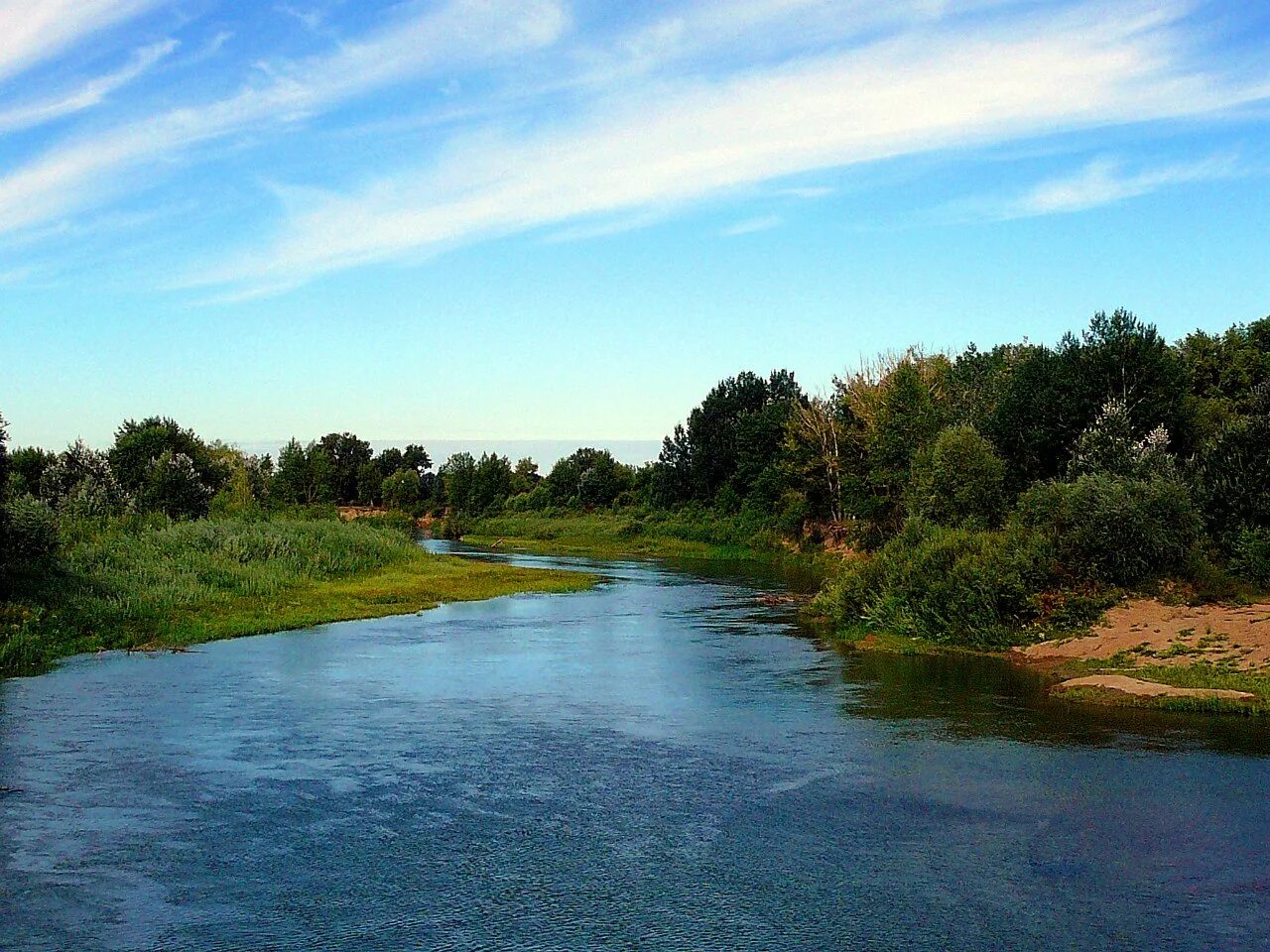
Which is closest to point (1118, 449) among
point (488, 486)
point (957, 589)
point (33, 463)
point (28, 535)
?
point (957, 589)

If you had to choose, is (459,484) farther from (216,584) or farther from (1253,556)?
(1253,556)

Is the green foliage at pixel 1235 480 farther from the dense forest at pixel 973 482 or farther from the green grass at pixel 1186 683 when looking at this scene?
the green grass at pixel 1186 683

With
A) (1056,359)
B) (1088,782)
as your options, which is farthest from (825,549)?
(1088,782)

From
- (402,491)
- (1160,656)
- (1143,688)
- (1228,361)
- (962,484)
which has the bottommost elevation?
(1143,688)

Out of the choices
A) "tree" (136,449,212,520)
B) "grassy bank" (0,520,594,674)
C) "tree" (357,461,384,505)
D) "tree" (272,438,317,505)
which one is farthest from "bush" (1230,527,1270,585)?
"tree" (357,461,384,505)

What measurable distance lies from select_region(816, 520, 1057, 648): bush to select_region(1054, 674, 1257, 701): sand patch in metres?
5.55

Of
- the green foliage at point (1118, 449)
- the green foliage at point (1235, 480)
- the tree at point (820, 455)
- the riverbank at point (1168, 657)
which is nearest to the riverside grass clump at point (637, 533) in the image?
the tree at point (820, 455)

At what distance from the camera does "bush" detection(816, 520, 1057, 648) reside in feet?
108

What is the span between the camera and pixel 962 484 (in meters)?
47.7

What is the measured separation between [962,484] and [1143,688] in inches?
921

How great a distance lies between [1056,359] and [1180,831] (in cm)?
4118

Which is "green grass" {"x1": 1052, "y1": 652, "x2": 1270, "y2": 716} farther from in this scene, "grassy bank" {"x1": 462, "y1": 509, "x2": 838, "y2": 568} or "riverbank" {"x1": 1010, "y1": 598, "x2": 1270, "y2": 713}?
"grassy bank" {"x1": 462, "y1": 509, "x2": 838, "y2": 568}

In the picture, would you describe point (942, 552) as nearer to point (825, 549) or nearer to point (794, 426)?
point (825, 549)

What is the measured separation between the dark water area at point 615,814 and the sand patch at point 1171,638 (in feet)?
8.51
